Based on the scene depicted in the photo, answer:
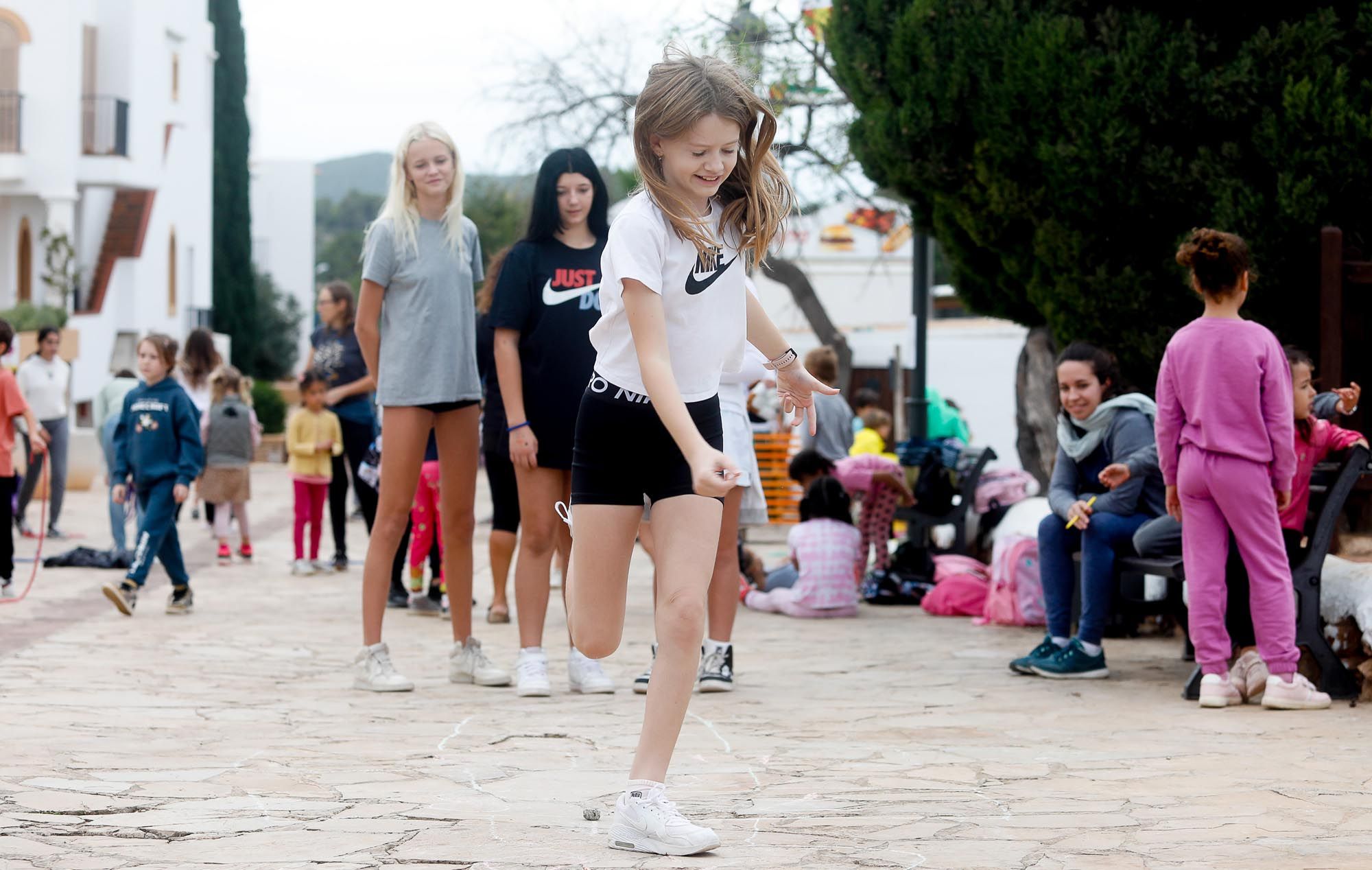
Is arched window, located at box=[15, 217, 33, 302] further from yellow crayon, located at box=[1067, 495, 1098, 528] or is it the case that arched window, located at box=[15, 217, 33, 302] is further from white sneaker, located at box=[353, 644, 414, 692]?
yellow crayon, located at box=[1067, 495, 1098, 528]

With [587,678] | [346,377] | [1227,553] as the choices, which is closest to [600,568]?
[587,678]

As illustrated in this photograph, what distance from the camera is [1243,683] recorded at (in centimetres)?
567

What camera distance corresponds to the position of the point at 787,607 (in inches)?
337

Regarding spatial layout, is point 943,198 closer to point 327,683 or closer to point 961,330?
point 327,683

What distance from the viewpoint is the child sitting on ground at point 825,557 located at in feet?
27.3

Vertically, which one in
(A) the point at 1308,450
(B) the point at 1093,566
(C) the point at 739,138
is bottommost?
(B) the point at 1093,566

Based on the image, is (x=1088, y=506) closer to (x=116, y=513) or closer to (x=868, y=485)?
(x=868, y=485)

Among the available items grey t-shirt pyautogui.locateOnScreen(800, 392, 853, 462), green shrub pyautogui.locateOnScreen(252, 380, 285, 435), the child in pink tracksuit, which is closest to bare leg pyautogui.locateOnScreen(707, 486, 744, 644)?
the child in pink tracksuit

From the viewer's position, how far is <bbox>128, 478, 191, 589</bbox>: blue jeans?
799 centimetres

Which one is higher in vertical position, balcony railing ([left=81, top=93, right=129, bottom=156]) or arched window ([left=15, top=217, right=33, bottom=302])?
balcony railing ([left=81, top=93, right=129, bottom=156])

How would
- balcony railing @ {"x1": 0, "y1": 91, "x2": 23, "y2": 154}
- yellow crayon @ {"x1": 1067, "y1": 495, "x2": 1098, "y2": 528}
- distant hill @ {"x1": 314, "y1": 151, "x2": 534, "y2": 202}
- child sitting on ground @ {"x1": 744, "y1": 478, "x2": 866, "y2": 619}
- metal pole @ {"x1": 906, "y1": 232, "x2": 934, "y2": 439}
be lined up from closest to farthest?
1. yellow crayon @ {"x1": 1067, "y1": 495, "x2": 1098, "y2": 528}
2. child sitting on ground @ {"x1": 744, "y1": 478, "x2": 866, "y2": 619}
3. metal pole @ {"x1": 906, "y1": 232, "x2": 934, "y2": 439}
4. balcony railing @ {"x1": 0, "y1": 91, "x2": 23, "y2": 154}
5. distant hill @ {"x1": 314, "y1": 151, "x2": 534, "y2": 202}

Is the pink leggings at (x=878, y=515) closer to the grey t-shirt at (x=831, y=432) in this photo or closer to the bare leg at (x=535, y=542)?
the grey t-shirt at (x=831, y=432)

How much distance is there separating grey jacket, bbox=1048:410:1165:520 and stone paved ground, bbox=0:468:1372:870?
0.70 m

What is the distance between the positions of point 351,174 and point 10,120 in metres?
134
